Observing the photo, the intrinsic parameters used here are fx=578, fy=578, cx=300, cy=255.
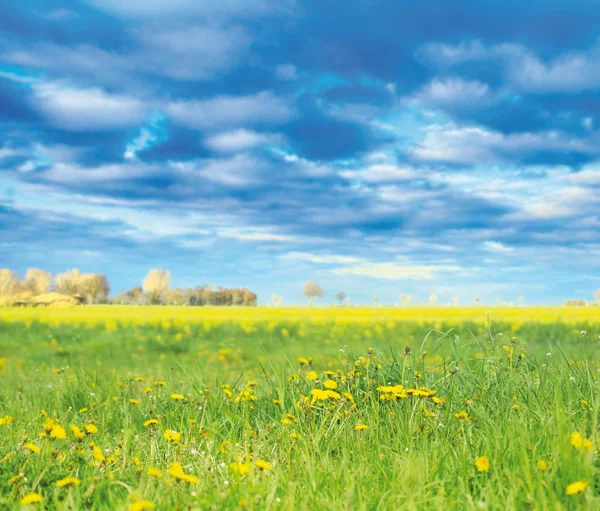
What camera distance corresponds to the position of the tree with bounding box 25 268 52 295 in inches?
3455

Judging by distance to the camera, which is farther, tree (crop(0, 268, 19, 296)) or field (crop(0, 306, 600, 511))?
tree (crop(0, 268, 19, 296))

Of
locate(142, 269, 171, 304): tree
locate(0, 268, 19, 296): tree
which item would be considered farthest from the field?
locate(142, 269, 171, 304): tree

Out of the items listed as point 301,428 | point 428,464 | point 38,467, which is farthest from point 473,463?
point 38,467

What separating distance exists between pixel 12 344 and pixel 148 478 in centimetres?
1927

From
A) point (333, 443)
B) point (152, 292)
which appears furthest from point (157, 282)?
point (333, 443)

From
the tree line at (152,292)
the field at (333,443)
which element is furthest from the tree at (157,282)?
the field at (333,443)

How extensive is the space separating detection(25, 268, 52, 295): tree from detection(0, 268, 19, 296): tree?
352 cm

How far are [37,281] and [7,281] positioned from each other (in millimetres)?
9636

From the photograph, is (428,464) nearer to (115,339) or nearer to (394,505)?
(394,505)

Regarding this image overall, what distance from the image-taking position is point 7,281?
8069 cm

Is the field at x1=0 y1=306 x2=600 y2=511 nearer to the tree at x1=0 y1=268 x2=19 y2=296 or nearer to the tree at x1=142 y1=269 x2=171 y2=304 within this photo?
the tree at x1=0 y1=268 x2=19 y2=296

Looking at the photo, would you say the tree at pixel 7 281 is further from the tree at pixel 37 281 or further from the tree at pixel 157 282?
the tree at pixel 157 282

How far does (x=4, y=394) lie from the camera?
7.30 metres

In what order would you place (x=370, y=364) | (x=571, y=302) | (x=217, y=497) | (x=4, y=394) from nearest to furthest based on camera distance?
(x=217, y=497)
(x=370, y=364)
(x=4, y=394)
(x=571, y=302)
